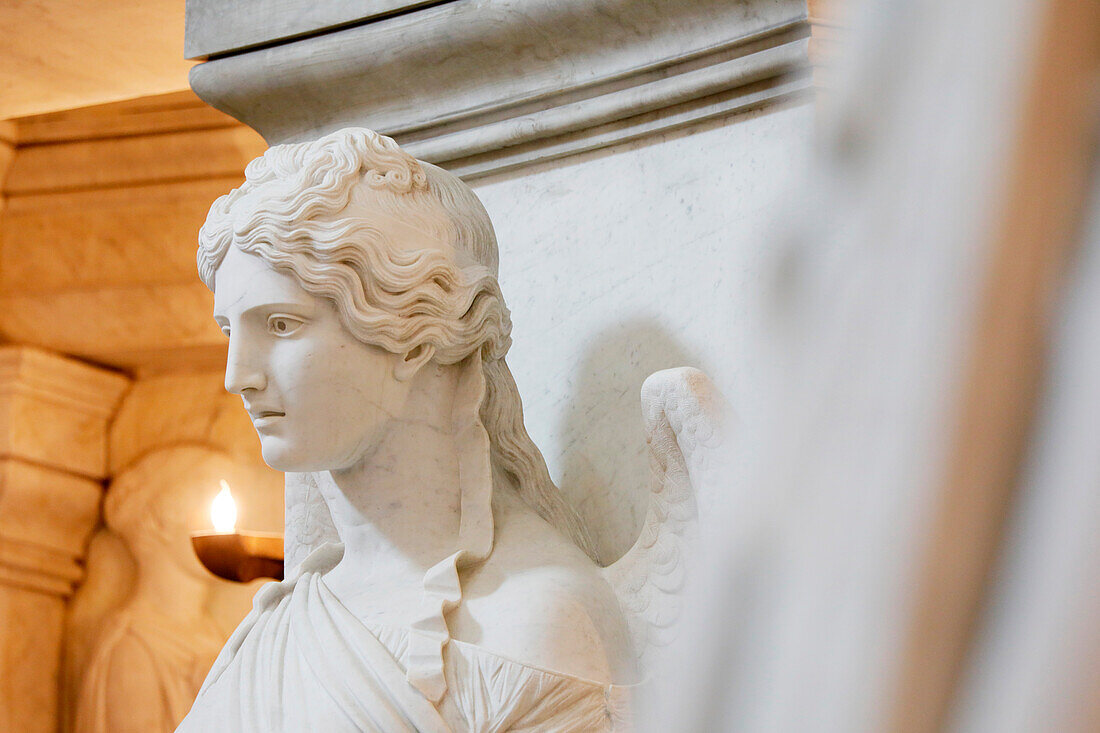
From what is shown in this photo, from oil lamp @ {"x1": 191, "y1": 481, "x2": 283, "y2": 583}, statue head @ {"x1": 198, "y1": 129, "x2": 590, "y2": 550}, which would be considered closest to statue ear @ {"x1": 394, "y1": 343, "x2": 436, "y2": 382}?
statue head @ {"x1": 198, "y1": 129, "x2": 590, "y2": 550}

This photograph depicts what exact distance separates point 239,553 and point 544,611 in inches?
67.4

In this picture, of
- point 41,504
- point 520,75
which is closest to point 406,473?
point 520,75

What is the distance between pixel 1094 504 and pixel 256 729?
122cm

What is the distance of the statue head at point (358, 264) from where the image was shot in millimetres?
1447

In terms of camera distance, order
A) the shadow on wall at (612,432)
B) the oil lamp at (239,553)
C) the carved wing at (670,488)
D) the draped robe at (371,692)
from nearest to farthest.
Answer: the draped robe at (371,692) → the carved wing at (670,488) → the shadow on wall at (612,432) → the oil lamp at (239,553)

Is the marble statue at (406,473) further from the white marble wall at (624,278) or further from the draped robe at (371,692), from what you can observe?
the white marble wall at (624,278)

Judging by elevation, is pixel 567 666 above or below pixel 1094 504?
above

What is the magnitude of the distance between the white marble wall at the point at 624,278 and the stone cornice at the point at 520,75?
42 mm

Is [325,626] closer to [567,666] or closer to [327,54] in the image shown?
[567,666]

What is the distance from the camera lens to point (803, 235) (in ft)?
1.17

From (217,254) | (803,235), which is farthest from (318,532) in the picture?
(803,235)

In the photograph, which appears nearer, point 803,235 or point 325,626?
point 803,235

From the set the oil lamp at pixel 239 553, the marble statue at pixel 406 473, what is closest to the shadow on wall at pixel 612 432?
the marble statue at pixel 406 473

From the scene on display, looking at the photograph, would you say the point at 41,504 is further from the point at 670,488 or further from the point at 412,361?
the point at 670,488
